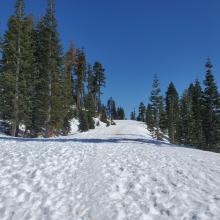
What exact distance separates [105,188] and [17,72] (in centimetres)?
2381

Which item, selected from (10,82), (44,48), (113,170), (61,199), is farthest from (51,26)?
(61,199)

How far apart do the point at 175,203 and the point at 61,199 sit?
3108mm

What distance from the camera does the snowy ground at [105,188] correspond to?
6914 mm

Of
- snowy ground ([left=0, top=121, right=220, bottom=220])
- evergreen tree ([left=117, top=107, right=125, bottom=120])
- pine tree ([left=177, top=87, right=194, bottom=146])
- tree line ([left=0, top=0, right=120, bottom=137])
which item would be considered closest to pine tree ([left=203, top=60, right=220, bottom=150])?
pine tree ([left=177, top=87, right=194, bottom=146])

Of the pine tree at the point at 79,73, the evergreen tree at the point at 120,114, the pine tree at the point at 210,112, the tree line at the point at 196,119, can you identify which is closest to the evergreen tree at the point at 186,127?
the tree line at the point at 196,119

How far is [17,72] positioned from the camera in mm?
29562

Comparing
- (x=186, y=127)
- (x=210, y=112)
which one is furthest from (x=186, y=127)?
(x=210, y=112)

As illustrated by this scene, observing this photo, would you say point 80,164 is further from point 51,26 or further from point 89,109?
point 89,109

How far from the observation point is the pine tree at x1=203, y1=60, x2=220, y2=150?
4328 centimetres

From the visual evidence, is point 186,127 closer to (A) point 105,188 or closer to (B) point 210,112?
(B) point 210,112

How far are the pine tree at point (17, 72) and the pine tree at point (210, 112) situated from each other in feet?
89.2

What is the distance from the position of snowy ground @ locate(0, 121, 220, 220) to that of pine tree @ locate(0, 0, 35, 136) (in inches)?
658

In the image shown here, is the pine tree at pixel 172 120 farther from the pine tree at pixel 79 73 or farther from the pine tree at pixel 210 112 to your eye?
the pine tree at pixel 79 73

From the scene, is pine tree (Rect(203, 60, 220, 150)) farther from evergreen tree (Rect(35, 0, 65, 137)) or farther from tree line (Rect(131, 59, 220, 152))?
evergreen tree (Rect(35, 0, 65, 137))
